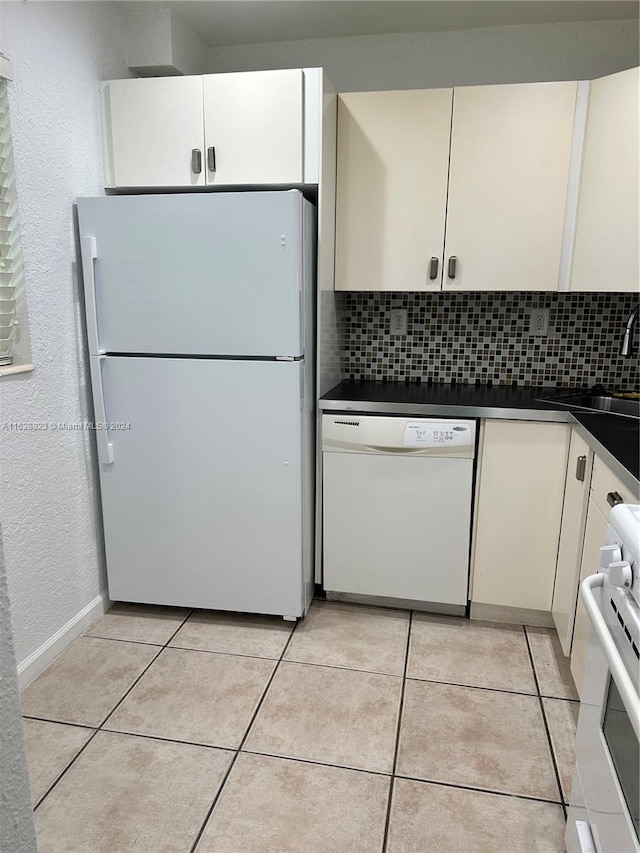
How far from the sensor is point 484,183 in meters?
2.29

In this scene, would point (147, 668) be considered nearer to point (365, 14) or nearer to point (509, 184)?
point (509, 184)

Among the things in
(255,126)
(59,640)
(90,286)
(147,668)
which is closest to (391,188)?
(255,126)

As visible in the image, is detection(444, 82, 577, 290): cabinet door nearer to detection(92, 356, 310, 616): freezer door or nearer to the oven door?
detection(92, 356, 310, 616): freezer door

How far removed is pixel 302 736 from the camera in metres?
1.78

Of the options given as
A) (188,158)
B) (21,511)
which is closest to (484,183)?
(188,158)

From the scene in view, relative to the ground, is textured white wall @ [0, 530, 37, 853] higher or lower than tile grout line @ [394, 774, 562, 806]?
higher

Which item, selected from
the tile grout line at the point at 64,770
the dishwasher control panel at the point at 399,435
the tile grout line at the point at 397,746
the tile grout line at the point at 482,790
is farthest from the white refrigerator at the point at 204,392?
the tile grout line at the point at 482,790

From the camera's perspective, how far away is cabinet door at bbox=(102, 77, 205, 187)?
2.14 m

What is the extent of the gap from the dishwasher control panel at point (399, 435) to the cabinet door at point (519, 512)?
0.10 meters

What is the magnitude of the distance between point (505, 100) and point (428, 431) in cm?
A: 128

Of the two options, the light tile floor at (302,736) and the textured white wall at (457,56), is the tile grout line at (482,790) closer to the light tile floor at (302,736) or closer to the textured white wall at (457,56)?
the light tile floor at (302,736)

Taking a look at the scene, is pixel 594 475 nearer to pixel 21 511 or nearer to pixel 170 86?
pixel 21 511

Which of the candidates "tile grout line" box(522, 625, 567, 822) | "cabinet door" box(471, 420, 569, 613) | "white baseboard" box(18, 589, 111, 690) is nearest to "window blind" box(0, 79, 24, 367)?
"white baseboard" box(18, 589, 111, 690)

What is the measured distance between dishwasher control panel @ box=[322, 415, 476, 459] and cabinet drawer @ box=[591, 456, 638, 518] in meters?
0.52
